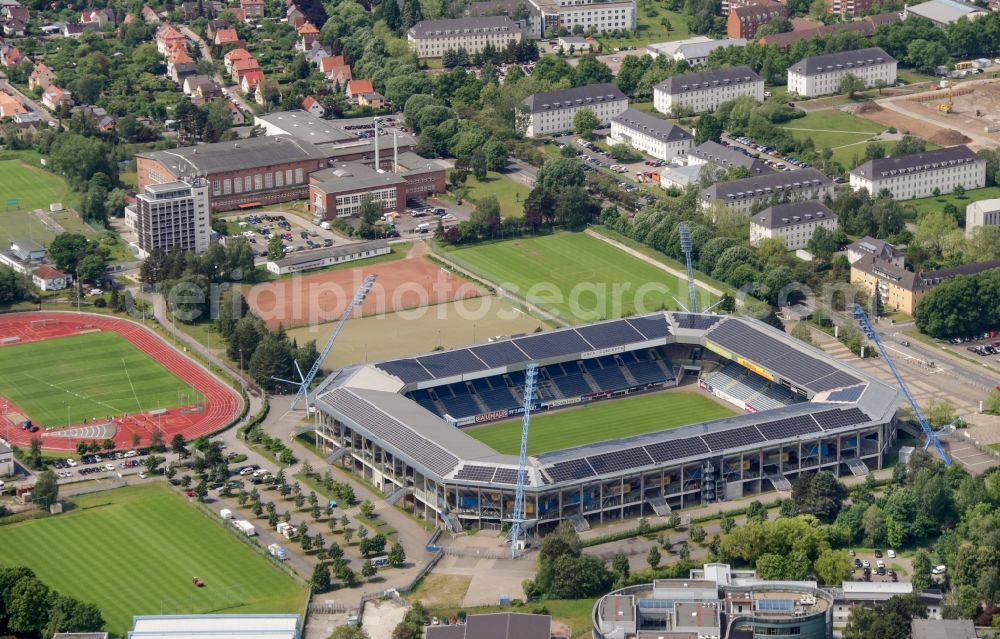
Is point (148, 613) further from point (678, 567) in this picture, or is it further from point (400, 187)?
point (400, 187)

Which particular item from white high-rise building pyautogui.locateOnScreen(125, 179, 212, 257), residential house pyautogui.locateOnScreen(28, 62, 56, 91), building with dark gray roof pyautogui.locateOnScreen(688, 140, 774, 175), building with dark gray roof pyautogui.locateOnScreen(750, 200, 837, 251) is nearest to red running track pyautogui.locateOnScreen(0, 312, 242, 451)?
white high-rise building pyautogui.locateOnScreen(125, 179, 212, 257)

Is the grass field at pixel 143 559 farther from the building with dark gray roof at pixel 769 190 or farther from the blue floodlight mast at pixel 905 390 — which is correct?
the building with dark gray roof at pixel 769 190

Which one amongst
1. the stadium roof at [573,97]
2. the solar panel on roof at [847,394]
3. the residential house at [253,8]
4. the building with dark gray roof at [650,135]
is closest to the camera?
the solar panel on roof at [847,394]

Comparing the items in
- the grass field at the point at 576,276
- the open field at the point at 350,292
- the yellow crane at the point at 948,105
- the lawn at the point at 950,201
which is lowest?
the open field at the point at 350,292

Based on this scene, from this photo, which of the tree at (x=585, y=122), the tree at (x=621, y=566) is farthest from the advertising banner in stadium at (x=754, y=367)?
the tree at (x=585, y=122)

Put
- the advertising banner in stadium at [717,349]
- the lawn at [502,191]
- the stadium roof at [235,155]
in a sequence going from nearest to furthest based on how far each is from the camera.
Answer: the advertising banner in stadium at [717,349] → the stadium roof at [235,155] → the lawn at [502,191]

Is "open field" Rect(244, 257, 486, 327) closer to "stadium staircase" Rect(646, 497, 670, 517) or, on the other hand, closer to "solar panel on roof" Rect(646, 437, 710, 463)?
"solar panel on roof" Rect(646, 437, 710, 463)

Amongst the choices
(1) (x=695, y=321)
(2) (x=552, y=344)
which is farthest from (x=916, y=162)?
(2) (x=552, y=344)
